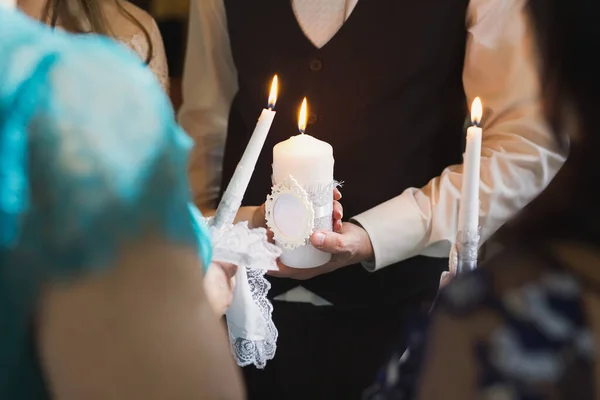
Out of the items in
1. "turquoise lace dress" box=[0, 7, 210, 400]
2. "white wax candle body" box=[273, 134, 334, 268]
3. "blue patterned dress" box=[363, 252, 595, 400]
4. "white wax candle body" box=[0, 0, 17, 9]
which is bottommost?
"white wax candle body" box=[273, 134, 334, 268]

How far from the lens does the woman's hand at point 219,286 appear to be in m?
0.52

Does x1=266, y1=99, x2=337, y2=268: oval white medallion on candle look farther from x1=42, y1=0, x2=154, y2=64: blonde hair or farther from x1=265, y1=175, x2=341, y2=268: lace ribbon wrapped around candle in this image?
x1=42, y1=0, x2=154, y2=64: blonde hair

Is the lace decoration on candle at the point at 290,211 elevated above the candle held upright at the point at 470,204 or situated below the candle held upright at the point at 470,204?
below

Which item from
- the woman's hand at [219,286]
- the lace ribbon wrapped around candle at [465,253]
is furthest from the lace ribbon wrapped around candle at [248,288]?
the lace ribbon wrapped around candle at [465,253]

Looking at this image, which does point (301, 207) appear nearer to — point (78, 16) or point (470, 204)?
point (470, 204)

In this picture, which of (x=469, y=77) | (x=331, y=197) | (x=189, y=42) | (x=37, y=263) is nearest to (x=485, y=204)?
(x=469, y=77)

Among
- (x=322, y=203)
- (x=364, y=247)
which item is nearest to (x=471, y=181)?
(x=322, y=203)

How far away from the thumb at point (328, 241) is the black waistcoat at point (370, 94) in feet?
0.79

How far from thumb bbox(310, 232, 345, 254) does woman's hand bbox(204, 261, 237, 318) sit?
0.47 ft

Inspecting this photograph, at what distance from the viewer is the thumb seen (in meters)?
0.70

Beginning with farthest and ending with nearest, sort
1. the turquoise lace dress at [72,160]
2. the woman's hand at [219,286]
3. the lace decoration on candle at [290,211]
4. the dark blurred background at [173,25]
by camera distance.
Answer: the dark blurred background at [173,25]
the lace decoration on candle at [290,211]
the woman's hand at [219,286]
the turquoise lace dress at [72,160]

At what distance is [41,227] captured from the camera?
33cm

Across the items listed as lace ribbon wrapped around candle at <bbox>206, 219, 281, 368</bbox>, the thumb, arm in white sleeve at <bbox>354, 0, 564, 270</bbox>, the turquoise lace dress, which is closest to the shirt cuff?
arm in white sleeve at <bbox>354, 0, 564, 270</bbox>

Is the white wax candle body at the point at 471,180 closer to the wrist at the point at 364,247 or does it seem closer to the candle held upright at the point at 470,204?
the candle held upright at the point at 470,204
